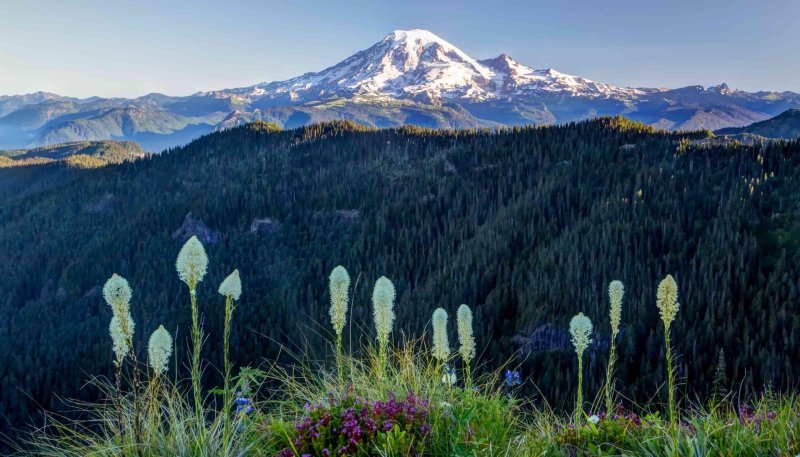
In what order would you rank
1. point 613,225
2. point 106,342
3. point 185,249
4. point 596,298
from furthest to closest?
point 613,225, point 106,342, point 596,298, point 185,249

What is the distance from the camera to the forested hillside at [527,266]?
85.8 m

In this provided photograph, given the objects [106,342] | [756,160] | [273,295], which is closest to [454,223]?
[273,295]

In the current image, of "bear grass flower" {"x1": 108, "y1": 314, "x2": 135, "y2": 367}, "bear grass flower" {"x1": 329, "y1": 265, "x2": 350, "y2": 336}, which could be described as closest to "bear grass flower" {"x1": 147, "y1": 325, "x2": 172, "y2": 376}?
"bear grass flower" {"x1": 108, "y1": 314, "x2": 135, "y2": 367}

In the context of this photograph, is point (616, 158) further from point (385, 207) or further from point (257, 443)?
point (257, 443)

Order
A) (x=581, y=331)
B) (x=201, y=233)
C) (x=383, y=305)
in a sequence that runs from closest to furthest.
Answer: (x=383, y=305) → (x=581, y=331) → (x=201, y=233)

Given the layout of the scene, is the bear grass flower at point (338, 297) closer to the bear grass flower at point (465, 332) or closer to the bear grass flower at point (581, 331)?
the bear grass flower at point (465, 332)

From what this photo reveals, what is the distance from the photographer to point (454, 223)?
160125 millimetres

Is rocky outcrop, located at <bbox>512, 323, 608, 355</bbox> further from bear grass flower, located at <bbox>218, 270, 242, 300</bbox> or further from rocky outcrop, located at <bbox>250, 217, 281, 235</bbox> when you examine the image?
rocky outcrop, located at <bbox>250, 217, 281, 235</bbox>

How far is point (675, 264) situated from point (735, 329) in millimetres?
25657

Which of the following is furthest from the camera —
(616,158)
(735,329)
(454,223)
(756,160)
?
(616,158)

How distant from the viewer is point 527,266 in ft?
412

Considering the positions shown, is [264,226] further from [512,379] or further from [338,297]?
[338,297]

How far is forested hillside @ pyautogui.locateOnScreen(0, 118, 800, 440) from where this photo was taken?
85.8 meters

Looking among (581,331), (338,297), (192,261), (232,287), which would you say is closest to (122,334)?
(192,261)
